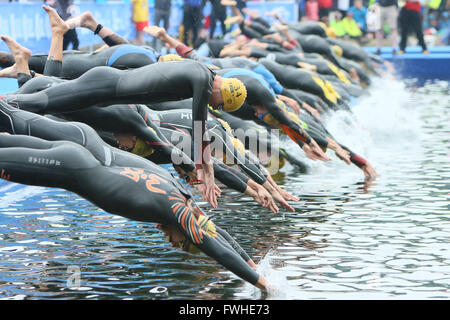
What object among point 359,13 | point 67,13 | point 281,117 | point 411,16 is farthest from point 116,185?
point 359,13

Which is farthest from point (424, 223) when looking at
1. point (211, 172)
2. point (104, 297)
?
point (104, 297)

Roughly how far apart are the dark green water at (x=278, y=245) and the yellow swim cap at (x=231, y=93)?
1.27 meters

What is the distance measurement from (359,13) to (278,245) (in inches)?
796

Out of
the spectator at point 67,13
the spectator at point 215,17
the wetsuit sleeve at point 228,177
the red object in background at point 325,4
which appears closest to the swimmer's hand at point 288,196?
the wetsuit sleeve at point 228,177

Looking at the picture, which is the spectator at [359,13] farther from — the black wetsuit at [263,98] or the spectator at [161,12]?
the black wetsuit at [263,98]

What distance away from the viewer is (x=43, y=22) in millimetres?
16156

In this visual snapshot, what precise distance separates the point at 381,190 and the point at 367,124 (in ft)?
20.9

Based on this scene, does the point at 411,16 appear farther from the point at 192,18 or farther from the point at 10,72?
the point at 10,72

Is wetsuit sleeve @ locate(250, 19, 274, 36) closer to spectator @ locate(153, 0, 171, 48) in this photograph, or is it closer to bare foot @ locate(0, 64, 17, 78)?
spectator @ locate(153, 0, 171, 48)

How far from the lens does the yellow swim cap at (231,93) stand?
24.2ft

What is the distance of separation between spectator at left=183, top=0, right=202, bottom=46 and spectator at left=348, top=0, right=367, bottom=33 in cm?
679

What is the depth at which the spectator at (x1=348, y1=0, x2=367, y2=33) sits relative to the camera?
26.7 meters

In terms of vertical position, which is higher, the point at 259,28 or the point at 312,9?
the point at 259,28
